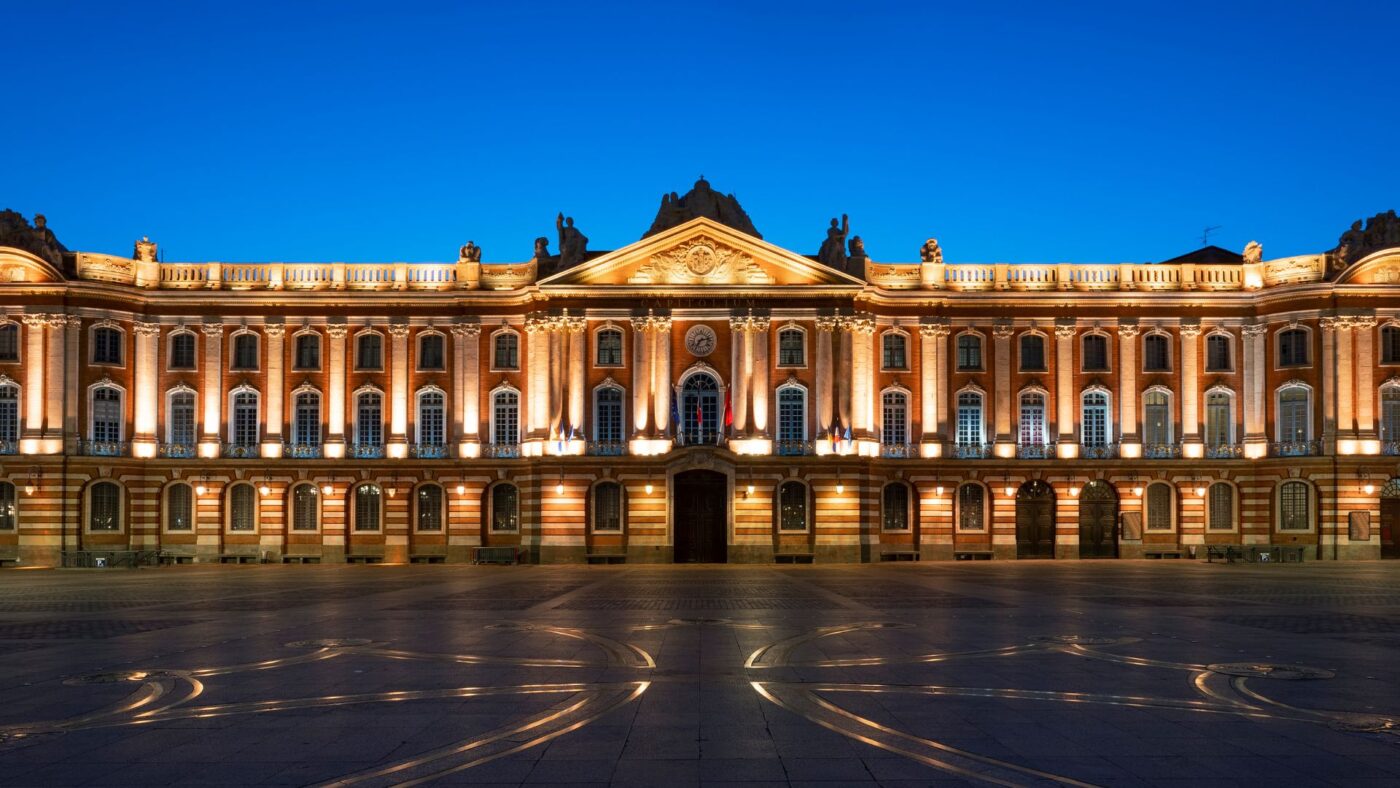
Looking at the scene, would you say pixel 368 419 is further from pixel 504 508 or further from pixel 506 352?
pixel 504 508

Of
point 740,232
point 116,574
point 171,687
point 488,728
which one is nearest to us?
point 488,728

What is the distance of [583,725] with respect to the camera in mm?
15016

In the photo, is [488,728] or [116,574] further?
[116,574]

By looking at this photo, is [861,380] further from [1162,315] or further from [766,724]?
[766,724]

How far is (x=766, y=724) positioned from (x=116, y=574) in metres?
45.3

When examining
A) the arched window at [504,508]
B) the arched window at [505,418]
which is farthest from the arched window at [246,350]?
the arched window at [504,508]

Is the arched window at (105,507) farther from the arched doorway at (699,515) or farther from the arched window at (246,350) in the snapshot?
the arched doorway at (699,515)

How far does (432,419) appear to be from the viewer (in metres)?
65.9

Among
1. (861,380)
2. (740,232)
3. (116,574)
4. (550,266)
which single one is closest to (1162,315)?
(861,380)

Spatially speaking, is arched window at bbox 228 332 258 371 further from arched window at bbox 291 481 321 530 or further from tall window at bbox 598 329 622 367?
tall window at bbox 598 329 622 367

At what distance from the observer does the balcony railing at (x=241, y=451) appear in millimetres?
65125

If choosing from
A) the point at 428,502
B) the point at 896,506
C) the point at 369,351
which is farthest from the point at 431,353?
the point at 896,506

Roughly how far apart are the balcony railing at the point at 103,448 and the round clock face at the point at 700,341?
26793 mm

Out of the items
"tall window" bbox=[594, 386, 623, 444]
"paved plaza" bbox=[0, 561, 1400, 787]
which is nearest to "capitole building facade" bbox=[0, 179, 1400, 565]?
"tall window" bbox=[594, 386, 623, 444]
